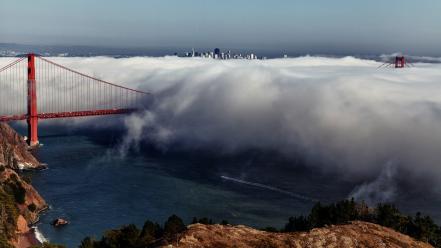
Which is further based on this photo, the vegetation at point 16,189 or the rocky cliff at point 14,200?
the vegetation at point 16,189

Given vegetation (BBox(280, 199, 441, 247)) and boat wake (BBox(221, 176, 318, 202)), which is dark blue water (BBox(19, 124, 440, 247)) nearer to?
boat wake (BBox(221, 176, 318, 202))

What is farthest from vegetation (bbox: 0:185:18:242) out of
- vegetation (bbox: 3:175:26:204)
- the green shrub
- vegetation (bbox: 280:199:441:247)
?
vegetation (bbox: 280:199:441:247)

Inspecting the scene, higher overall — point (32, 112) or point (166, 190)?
point (32, 112)

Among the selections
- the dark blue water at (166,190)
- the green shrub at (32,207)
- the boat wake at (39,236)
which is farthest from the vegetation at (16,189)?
the boat wake at (39,236)

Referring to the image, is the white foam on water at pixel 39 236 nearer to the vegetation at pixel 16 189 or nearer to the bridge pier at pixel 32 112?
the vegetation at pixel 16 189

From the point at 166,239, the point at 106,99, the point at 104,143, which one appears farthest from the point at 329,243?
the point at 106,99

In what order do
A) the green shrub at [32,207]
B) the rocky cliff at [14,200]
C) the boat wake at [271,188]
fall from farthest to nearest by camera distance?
the boat wake at [271,188] → the green shrub at [32,207] → the rocky cliff at [14,200]

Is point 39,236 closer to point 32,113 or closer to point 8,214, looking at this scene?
point 8,214

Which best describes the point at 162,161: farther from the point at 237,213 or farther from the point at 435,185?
the point at 435,185

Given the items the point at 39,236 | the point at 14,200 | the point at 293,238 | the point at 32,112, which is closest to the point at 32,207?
the point at 14,200
